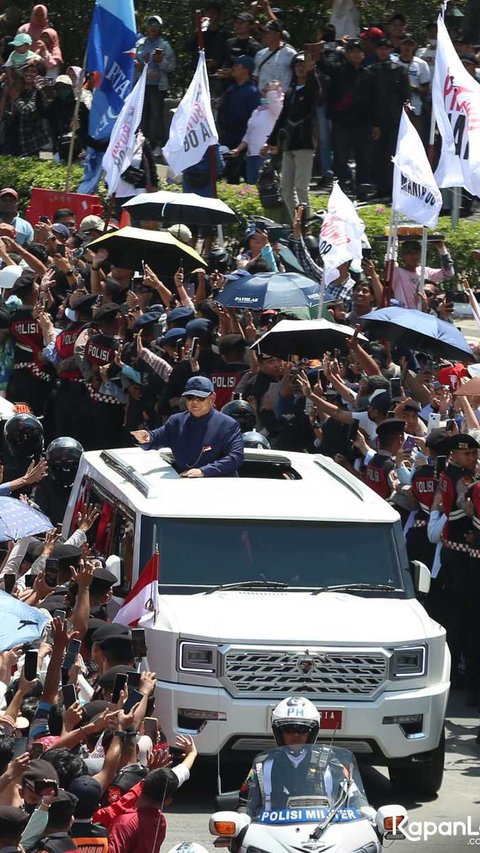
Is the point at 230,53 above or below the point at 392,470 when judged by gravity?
above

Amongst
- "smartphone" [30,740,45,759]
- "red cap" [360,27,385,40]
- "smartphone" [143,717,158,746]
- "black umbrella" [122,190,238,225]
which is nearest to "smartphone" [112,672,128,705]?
"smartphone" [143,717,158,746]

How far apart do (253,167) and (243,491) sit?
12.5 m

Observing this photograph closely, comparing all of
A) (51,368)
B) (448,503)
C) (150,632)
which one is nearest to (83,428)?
(51,368)

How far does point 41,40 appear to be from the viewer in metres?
27.6

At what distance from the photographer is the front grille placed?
10992 mm

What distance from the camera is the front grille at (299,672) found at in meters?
11.0

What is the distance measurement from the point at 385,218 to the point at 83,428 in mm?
7426

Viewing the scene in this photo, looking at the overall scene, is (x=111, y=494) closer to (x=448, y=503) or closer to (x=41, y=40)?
(x=448, y=503)

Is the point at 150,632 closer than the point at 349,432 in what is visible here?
Yes

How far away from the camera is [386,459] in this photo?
14.5 meters

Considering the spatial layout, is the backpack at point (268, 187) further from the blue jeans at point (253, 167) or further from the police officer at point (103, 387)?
the police officer at point (103, 387)

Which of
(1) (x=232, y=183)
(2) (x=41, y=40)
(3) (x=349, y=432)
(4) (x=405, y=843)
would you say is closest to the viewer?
(4) (x=405, y=843)

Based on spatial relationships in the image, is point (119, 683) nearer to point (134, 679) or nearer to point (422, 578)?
point (134, 679)

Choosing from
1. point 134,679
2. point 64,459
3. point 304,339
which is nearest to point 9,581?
point 134,679
